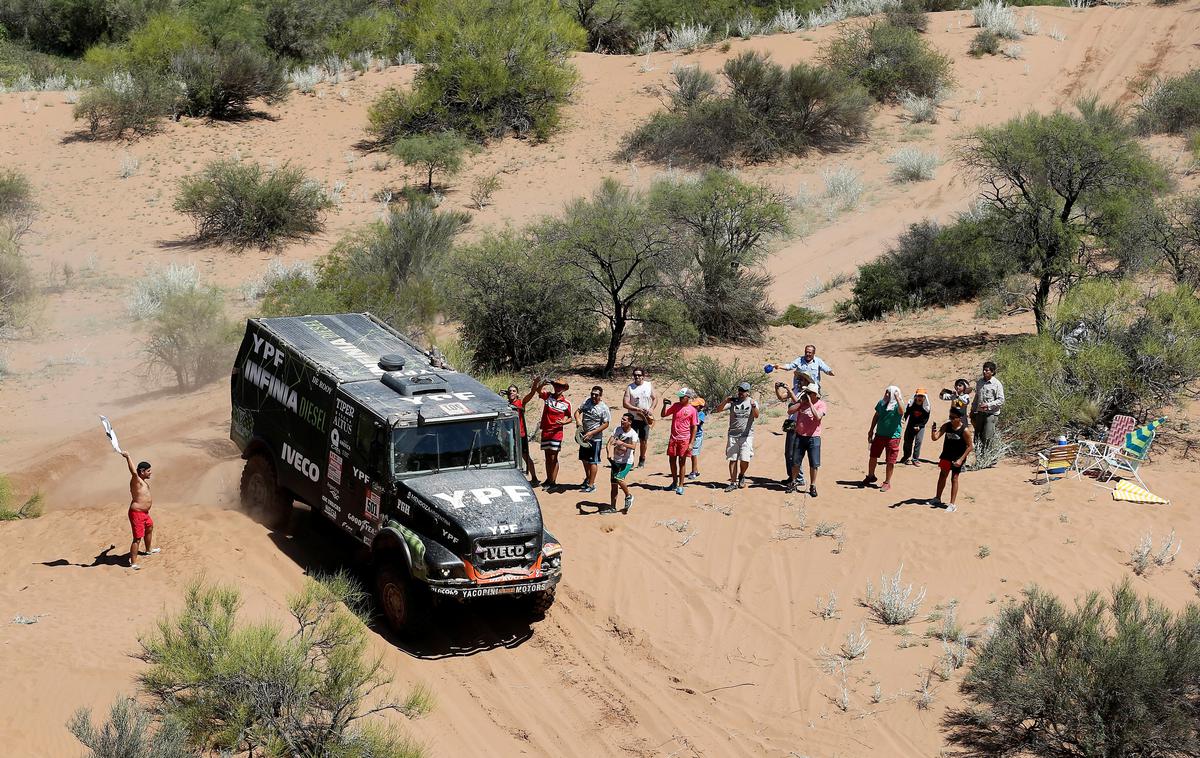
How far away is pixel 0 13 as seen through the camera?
177 feet

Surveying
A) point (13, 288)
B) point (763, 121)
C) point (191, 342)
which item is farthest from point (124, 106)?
point (763, 121)

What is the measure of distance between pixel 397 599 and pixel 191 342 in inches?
466

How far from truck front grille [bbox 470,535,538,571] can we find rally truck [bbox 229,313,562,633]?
0.5 inches

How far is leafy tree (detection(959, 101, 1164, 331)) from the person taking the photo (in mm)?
22844

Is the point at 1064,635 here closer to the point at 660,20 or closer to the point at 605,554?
the point at 605,554

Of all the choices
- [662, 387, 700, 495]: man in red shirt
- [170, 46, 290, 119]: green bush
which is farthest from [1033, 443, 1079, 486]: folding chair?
[170, 46, 290, 119]: green bush

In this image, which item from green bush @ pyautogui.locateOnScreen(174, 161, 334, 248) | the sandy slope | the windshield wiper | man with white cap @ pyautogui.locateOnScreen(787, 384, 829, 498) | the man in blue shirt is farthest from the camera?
green bush @ pyautogui.locateOnScreen(174, 161, 334, 248)

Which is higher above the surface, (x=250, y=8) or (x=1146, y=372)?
(x=250, y=8)

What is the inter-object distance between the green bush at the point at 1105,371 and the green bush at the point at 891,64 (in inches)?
926

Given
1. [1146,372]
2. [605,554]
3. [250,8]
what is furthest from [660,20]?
[605,554]

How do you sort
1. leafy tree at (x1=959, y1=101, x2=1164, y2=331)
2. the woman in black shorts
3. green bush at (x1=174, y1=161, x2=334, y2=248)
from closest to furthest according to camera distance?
the woman in black shorts, leafy tree at (x1=959, y1=101, x2=1164, y2=331), green bush at (x1=174, y1=161, x2=334, y2=248)

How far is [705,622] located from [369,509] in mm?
3663

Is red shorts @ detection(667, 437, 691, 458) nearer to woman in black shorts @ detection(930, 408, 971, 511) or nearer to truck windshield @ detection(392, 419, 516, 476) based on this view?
woman in black shorts @ detection(930, 408, 971, 511)

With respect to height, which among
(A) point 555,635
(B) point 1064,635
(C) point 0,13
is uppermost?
(C) point 0,13
